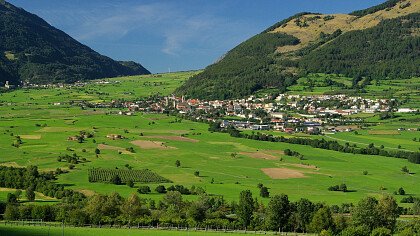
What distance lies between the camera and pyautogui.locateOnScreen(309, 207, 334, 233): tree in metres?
52.1

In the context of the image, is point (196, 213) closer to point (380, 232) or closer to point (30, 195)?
point (380, 232)

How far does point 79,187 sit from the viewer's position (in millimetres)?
67938

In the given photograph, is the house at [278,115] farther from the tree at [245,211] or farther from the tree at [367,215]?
the tree at [367,215]

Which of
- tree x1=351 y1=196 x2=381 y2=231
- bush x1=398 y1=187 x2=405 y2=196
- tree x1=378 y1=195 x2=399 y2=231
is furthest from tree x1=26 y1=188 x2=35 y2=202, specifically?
bush x1=398 y1=187 x2=405 y2=196

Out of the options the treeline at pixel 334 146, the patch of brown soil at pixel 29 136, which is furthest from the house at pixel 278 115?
the patch of brown soil at pixel 29 136

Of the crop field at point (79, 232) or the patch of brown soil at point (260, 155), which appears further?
the patch of brown soil at point (260, 155)

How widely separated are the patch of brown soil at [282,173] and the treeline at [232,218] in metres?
22.7

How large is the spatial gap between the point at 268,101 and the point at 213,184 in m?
103

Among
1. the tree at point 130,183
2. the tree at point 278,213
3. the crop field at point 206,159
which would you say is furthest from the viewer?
the crop field at point 206,159

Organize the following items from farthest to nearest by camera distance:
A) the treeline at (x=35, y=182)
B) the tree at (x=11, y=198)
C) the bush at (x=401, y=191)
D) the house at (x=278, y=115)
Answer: the house at (x=278, y=115) → the bush at (x=401, y=191) → the treeline at (x=35, y=182) → the tree at (x=11, y=198)

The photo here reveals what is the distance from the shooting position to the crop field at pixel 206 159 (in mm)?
72250

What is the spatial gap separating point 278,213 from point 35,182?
31220 mm

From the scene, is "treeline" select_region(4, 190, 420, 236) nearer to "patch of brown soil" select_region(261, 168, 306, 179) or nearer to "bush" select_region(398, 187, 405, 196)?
"bush" select_region(398, 187, 405, 196)

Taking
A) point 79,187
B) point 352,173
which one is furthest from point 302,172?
point 79,187
